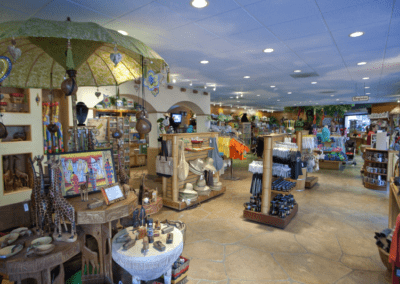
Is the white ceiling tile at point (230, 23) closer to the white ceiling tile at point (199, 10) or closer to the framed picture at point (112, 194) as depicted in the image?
the white ceiling tile at point (199, 10)

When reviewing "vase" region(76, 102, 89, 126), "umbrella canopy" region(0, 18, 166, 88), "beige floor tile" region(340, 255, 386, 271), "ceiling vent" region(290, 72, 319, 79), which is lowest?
"beige floor tile" region(340, 255, 386, 271)

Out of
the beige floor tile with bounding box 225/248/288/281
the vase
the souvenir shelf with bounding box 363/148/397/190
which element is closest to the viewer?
the beige floor tile with bounding box 225/248/288/281

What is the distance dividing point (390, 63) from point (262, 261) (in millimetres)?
5581

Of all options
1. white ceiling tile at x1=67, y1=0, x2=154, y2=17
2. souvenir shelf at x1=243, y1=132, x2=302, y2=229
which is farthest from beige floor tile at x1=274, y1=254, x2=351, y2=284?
white ceiling tile at x1=67, y1=0, x2=154, y2=17

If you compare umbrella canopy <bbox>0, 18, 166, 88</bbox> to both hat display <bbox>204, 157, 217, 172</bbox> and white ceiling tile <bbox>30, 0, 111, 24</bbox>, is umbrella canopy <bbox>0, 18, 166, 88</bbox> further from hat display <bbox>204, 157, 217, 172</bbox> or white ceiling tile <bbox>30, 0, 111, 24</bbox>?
hat display <bbox>204, 157, 217, 172</bbox>

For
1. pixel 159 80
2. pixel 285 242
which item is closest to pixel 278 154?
pixel 285 242

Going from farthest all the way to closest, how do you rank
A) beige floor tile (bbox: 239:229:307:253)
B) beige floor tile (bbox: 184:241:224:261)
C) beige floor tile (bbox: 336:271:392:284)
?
1. beige floor tile (bbox: 239:229:307:253)
2. beige floor tile (bbox: 184:241:224:261)
3. beige floor tile (bbox: 336:271:392:284)

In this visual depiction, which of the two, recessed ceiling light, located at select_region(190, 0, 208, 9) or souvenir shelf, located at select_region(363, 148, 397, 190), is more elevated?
recessed ceiling light, located at select_region(190, 0, 208, 9)

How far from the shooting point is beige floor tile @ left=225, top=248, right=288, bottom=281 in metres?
2.98

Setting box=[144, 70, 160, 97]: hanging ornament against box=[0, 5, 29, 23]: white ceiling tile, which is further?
box=[144, 70, 160, 97]: hanging ornament

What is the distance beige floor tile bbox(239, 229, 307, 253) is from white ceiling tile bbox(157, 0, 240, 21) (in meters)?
3.51

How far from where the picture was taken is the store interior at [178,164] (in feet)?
7.38

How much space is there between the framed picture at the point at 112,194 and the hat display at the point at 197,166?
326 centimetres

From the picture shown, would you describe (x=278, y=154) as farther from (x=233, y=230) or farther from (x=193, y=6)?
(x=193, y=6)
